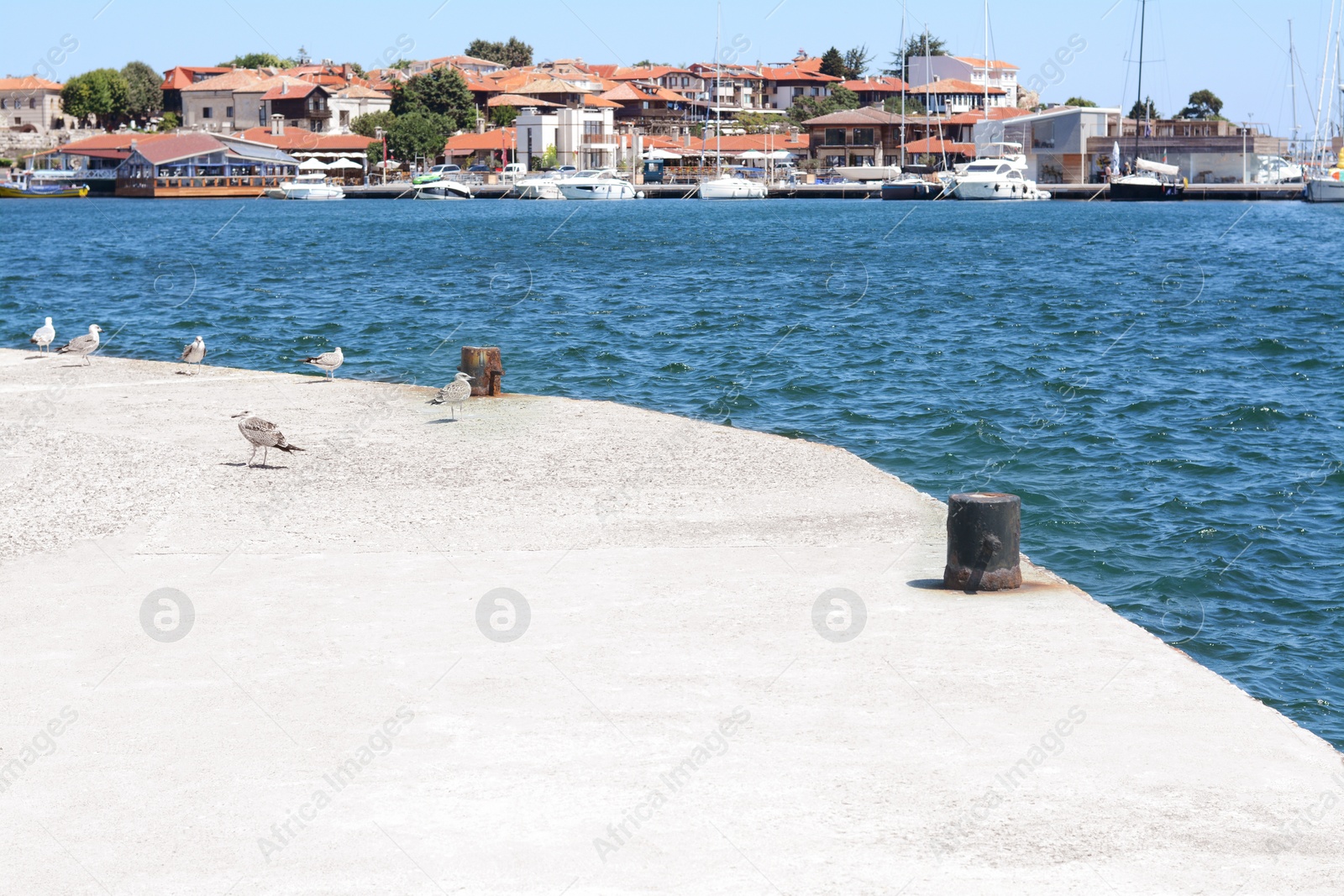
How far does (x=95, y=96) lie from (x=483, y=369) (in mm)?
172228

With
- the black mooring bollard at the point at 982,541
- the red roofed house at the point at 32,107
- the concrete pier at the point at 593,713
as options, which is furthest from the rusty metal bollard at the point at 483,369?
the red roofed house at the point at 32,107

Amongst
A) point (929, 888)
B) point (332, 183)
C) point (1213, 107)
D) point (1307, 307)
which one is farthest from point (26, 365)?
point (1213, 107)

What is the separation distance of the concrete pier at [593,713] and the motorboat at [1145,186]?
387 ft

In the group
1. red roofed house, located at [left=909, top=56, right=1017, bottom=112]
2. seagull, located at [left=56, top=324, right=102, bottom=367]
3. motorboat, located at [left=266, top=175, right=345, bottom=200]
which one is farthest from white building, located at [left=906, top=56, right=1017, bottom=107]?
seagull, located at [left=56, top=324, right=102, bottom=367]

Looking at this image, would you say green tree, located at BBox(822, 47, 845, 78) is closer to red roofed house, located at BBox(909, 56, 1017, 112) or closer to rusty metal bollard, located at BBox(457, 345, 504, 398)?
red roofed house, located at BBox(909, 56, 1017, 112)

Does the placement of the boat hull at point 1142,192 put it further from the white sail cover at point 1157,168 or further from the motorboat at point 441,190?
the motorboat at point 441,190

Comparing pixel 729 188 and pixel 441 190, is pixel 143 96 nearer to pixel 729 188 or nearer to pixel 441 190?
pixel 441 190

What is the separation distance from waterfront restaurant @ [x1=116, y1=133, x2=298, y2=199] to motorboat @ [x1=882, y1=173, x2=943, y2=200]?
2282 inches

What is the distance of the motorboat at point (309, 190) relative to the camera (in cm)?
12888

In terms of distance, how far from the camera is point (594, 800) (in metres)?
5.61

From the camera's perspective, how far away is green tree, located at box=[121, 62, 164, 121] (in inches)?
6821

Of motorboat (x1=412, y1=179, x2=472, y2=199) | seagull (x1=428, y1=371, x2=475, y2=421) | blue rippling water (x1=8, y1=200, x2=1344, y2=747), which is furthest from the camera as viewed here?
motorboat (x1=412, y1=179, x2=472, y2=199)

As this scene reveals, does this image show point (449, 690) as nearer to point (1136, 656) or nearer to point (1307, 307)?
point (1136, 656)

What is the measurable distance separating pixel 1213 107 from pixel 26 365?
172 m
